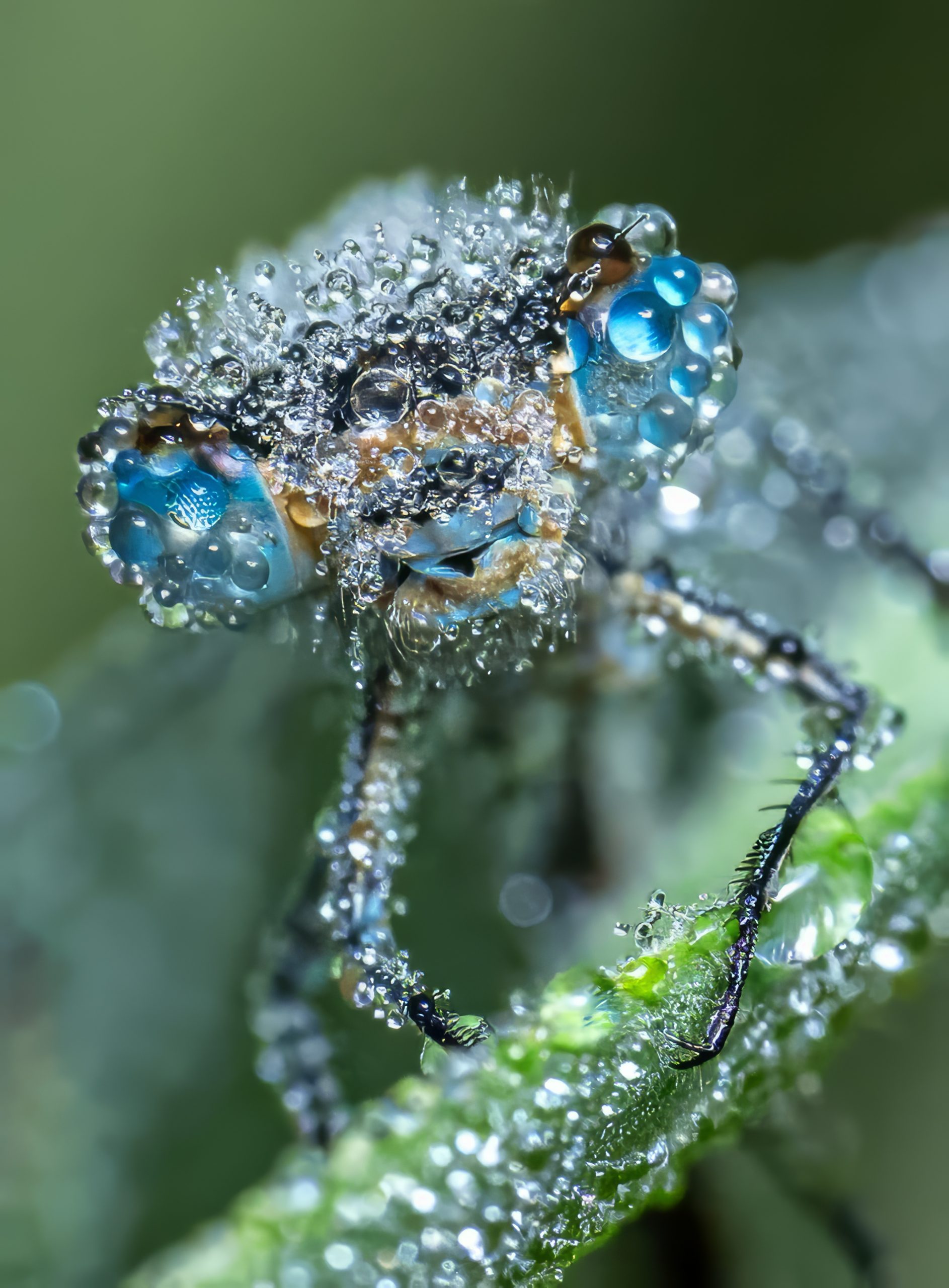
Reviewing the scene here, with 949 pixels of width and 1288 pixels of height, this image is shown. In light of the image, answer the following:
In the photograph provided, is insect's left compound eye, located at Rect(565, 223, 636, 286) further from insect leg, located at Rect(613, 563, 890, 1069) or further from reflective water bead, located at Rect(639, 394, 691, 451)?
insect leg, located at Rect(613, 563, 890, 1069)

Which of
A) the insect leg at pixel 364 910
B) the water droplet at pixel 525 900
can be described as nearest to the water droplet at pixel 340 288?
the insect leg at pixel 364 910

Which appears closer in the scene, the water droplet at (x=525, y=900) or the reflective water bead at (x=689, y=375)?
the reflective water bead at (x=689, y=375)

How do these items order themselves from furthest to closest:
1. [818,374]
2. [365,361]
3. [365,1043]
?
[818,374], [365,1043], [365,361]

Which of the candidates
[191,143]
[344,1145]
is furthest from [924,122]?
[344,1145]

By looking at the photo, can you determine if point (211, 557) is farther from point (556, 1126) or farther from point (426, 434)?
point (556, 1126)

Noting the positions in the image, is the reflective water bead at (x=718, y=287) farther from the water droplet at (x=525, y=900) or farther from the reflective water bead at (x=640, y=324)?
the water droplet at (x=525, y=900)

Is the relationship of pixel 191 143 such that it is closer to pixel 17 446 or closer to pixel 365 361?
pixel 17 446

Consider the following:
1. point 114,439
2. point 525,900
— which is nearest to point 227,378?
point 114,439
